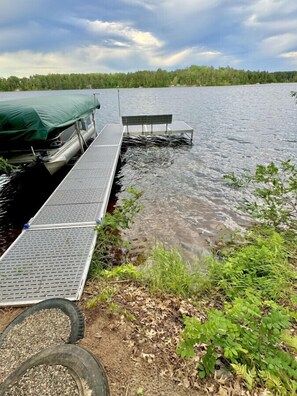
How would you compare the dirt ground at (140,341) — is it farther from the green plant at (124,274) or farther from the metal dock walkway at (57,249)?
the metal dock walkway at (57,249)

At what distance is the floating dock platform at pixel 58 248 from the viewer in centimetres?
281

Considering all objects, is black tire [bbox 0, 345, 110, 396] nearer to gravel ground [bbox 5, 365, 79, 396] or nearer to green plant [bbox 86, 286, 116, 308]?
gravel ground [bbox 5, 365, 79, 396]

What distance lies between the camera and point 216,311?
73.9 inches

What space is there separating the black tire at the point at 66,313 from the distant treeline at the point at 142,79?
76528 millimetres

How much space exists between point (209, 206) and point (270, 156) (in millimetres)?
6226

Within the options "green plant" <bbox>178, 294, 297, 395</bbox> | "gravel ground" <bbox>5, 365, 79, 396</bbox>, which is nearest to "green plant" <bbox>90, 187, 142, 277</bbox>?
"gravel ground" <bbox>5, 365, 79, 396</bbox>

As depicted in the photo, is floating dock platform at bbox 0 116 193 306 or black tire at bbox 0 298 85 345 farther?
floating dock platform at bbox 0 116 193 306

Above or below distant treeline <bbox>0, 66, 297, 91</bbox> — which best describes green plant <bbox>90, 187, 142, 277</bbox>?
below

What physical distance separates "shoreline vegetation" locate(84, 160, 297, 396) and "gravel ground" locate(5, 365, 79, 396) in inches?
23.0

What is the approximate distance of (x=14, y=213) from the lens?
6168mm

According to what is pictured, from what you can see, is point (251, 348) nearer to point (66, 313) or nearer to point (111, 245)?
point (66, 313)

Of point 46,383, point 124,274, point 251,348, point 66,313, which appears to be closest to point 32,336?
point 66,313

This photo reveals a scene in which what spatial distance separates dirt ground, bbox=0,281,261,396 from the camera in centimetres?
176

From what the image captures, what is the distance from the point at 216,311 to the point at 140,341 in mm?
843
